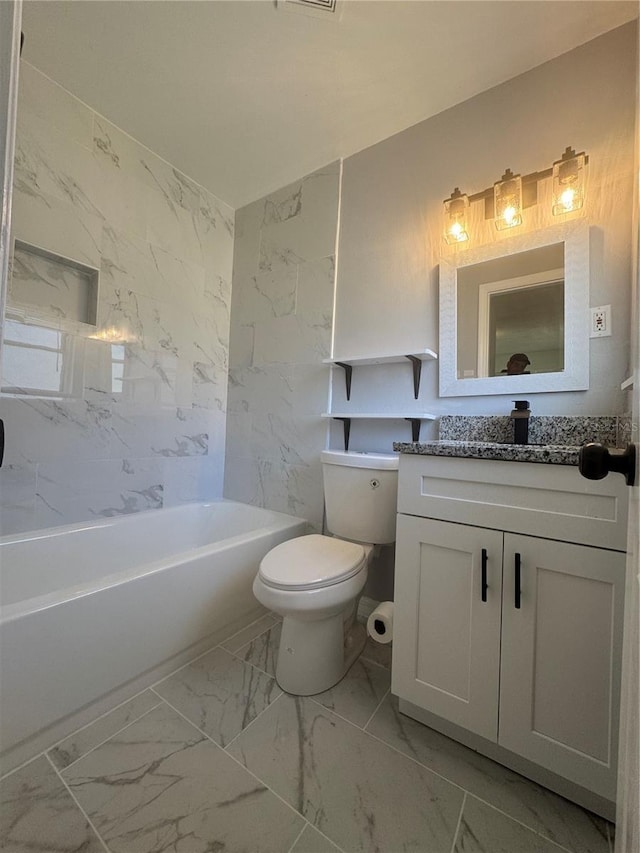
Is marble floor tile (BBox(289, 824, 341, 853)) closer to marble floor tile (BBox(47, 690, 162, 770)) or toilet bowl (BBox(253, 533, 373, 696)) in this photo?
toilet bowl (BBox(253, 533, 373, 696))

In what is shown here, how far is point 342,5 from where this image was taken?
1.24 metres

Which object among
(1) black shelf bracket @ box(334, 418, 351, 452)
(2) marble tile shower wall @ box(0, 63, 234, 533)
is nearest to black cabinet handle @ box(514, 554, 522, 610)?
(1) black shelf bracket @ box(334, 418, 351, 452)

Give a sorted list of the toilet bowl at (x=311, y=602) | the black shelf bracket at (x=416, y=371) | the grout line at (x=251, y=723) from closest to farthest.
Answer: the grout line at (x=251, y=723) < the toilet bowl at (x=311, y=602) < the black shelf bracket at (x=416, y=371)

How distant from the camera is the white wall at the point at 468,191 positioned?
1251 mm

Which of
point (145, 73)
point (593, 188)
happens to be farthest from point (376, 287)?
point (145, 73)

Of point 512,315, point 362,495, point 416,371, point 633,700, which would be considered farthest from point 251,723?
point 512,315

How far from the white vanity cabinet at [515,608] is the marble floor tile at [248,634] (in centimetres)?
69

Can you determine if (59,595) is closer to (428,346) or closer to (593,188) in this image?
(428,346)

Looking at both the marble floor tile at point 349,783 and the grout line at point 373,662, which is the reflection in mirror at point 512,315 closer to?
the grout line at point 373,662

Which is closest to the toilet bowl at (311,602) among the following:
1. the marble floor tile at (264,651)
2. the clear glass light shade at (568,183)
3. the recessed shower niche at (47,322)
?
the marble floor tile at (264,651)

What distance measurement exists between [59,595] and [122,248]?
167 centimetres

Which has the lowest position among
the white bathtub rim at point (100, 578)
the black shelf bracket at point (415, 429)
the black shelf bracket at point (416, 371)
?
the white bathtub rim at point (100, 578)

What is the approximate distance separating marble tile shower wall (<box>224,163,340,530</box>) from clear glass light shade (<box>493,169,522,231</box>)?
0.83 metres

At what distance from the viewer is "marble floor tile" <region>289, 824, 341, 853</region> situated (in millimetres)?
784
